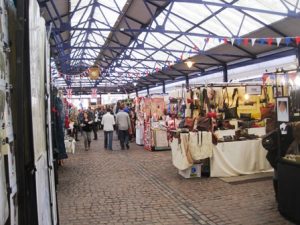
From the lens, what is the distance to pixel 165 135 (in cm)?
1284

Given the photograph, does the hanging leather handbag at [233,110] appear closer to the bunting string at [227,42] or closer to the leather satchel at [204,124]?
the leather satchel at [204,124]

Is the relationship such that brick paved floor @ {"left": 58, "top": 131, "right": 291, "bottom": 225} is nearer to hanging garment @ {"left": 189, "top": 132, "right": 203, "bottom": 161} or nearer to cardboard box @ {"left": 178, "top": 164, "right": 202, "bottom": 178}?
cardboard box @ {"left": 178, "top": 164, "right": 202, "bottom": 178}

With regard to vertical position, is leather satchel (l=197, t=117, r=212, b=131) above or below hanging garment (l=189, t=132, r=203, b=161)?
above

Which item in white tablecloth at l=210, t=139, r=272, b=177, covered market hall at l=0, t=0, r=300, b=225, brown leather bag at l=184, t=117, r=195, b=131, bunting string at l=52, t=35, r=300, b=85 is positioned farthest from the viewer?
bunting string at l=52, t=35, r=300, b=85

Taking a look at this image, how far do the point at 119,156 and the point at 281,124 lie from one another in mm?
7212

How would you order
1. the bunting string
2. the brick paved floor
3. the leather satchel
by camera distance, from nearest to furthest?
the brick paved floor → the leather satchel → the bunting string

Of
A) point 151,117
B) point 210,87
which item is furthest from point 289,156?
point 151,117

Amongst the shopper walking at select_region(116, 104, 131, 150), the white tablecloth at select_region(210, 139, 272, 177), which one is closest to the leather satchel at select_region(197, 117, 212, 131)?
the white tablecloth at select_region(210, 139, 272, 177)

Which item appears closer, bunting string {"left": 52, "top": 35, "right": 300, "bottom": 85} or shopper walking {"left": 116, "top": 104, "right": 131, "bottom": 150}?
bunting string {"left": 52, "top": 35, "right": 300, "bottom": 85}

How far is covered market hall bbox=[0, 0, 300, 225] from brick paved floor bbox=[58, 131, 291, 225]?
0.8 inches

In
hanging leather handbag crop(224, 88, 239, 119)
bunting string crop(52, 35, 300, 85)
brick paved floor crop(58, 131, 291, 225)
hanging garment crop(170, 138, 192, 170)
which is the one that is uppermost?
bunting string crop(52, 35, 300, 85)

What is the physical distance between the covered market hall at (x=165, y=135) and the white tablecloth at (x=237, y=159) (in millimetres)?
22

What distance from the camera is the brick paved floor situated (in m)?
4.98

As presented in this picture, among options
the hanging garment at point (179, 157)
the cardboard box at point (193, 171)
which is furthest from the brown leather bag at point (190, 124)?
the cardboard box at point (193, 171)
